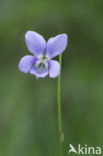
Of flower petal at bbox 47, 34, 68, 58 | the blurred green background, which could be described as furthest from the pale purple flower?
the blurred green background

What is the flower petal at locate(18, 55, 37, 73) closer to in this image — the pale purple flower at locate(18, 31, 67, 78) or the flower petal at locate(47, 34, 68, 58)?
the pale purple flower at locate(18, 31, 67, 78)

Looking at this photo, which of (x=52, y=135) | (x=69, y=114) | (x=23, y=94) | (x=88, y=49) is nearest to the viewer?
(x=52, y=135)

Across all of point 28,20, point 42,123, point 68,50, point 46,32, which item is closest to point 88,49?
point 68,50

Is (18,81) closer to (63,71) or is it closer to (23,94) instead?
(23,94)

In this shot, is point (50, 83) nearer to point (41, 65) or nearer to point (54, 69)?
point (41, 65)

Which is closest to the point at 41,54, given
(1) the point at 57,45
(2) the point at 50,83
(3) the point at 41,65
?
(3) the point at 41,65

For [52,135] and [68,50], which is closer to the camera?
[52,135]

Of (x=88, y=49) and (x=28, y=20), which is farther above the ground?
(x=28, y=20)
